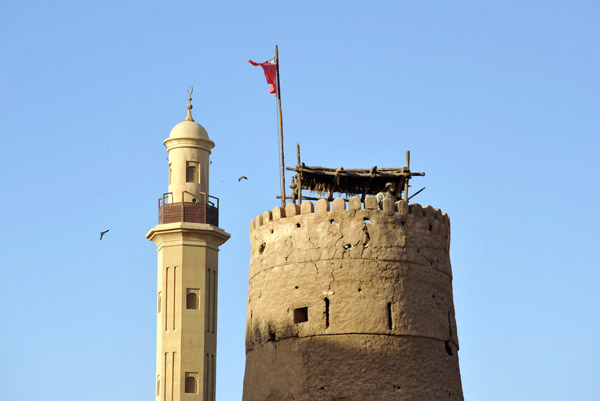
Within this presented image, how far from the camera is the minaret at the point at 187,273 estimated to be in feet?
129

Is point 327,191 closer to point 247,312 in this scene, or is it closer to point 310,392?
point 247,312

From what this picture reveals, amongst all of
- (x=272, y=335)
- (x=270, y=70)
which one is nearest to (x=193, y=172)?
(x=270, y=70)

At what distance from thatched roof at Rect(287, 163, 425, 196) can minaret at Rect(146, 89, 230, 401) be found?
14734 millimetres

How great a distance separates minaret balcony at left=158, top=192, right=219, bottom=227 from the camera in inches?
1597

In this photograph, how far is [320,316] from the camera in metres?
22.7

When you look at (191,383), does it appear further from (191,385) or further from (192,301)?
(192,301)

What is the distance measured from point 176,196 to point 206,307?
3.98m

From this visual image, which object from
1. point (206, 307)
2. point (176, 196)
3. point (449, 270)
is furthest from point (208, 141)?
point (449, 270)

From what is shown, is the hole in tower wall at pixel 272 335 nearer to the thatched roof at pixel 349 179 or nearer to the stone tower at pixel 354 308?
the stone tower at pixel 354 308

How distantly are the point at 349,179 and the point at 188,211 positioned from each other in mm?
15669

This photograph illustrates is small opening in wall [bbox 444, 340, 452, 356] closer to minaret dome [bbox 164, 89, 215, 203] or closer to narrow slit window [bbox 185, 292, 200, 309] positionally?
narrow slit window [bbox 185, 292, 200, 309]

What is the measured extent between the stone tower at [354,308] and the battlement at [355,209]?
0.02 metres

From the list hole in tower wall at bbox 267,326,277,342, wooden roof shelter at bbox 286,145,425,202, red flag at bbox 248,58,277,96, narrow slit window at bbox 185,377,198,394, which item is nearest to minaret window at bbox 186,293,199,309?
narrow slit window at bbox 185,377,198,394

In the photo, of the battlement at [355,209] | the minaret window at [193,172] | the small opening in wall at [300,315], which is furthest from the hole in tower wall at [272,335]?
the minaret window at [193,172]
